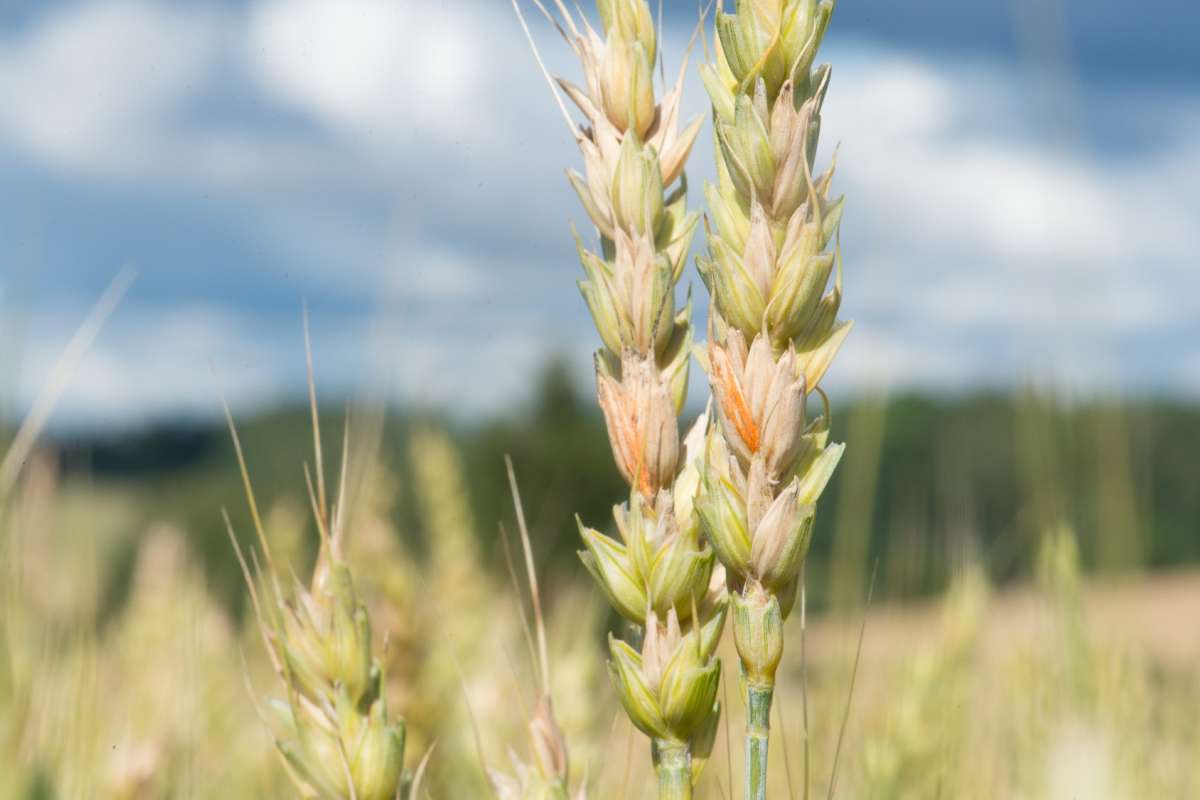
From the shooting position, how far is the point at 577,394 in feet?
31.6

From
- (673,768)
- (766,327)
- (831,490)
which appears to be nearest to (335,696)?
(673,768)

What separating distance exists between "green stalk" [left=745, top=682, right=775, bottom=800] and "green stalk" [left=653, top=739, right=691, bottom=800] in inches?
1.5

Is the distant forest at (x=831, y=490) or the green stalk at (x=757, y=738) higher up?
the green stalk at (x=757, y=738)

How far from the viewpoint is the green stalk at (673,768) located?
0.57 m

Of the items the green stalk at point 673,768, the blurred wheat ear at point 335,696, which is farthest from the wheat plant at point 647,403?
the blurred wheat ear at point 335,696

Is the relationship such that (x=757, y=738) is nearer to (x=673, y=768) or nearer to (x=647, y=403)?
(x=673, y=768)

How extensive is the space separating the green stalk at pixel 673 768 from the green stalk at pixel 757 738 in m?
0.04

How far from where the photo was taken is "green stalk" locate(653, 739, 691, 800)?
57cm

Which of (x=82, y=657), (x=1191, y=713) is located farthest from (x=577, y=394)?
(x=82, y=657)

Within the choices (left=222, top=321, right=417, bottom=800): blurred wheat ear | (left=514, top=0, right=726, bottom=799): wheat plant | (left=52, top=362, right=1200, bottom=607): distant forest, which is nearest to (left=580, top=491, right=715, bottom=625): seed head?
(left=514, top=0, right=726, bottom=799): wheat plant

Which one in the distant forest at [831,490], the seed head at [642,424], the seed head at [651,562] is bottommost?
the distant forest at [831,490]

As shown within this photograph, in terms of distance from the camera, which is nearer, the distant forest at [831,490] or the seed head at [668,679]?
the seed head at [668,679]

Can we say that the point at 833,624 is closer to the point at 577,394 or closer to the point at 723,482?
the point at 723,482

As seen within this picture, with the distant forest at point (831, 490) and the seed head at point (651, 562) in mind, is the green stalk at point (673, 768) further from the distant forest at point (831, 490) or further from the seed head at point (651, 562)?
the distant forest at point (831, 490)
